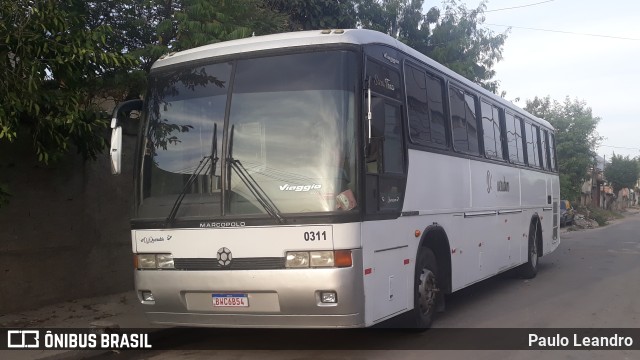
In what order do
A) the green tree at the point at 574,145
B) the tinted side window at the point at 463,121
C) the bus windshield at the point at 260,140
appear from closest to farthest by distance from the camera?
the bus windshield at the point at 260,140, the tinted side window at the point at 463,121, the green tree at the point at 574,145

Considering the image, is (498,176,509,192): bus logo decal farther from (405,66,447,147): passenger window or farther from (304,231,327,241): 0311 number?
(304,231,327,241): 0311 number

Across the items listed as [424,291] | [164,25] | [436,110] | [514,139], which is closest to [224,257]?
[424,291]

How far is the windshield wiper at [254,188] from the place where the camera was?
5.76 metres

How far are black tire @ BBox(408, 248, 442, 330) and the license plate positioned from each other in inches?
82.9

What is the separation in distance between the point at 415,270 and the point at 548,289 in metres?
5.47

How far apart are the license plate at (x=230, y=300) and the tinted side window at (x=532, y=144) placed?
883 cm

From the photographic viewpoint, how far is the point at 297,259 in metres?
5.70

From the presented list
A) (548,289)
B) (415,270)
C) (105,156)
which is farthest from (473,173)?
(105,156)

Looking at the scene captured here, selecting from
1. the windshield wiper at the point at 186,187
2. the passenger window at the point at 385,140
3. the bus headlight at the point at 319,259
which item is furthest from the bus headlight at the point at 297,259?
the windshield wiper at the point at 186,187

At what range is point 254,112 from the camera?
6.04m

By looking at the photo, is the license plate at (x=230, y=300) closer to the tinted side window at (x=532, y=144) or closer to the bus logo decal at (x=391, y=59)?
the bus logo decal at (x=391, y=59)

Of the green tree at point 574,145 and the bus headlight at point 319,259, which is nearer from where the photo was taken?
the bus headlight at point 319,259

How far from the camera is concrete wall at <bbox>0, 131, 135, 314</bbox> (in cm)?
840

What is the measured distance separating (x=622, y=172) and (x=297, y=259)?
67162 mm
